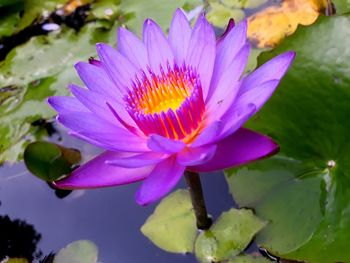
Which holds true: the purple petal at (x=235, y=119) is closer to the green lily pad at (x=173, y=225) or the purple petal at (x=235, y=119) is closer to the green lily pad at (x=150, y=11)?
the green lily pad at (x=173, y=225)

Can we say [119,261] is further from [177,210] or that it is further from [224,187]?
[224,187]

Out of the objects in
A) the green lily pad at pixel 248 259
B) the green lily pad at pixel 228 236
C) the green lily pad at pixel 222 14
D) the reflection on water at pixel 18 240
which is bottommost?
the reflection on water at pixel 18 240

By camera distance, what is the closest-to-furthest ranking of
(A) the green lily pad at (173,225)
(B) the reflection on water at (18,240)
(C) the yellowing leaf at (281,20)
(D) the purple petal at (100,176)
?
(D) the purple petal at (100,176), (A) the green lily pad at (173,225), (B) the reflection on water at (18,240), (C) the yellowing leaf at (281,20)

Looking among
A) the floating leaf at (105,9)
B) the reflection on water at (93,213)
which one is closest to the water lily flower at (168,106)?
the reflection on water at (93,213)

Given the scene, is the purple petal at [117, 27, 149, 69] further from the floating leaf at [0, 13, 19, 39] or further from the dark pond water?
the floating leaf at [0, 13, 19, 39]

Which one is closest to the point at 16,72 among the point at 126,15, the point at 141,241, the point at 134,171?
the point at 126,15

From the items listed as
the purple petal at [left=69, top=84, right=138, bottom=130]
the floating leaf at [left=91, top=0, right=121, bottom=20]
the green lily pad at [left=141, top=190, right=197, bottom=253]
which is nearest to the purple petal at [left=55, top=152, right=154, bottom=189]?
the purple petal at [left=69, top=84, right=138, bottom=130]

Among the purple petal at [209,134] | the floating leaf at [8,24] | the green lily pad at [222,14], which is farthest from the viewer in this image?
the floating leaf at [8,24]
